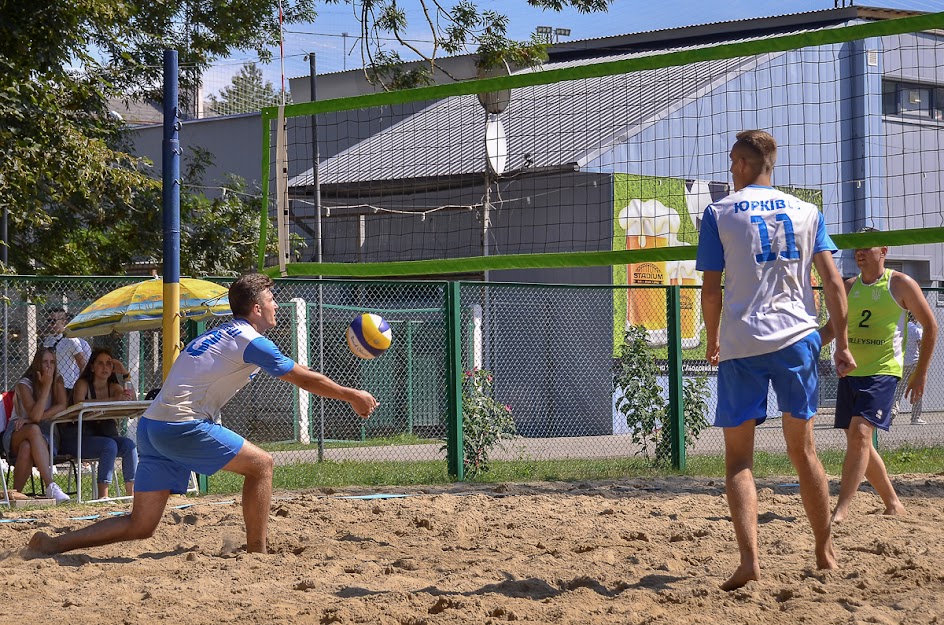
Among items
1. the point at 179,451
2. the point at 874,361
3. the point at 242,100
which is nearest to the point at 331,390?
the point at 179,451

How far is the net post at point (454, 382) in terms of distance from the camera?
32.6 ft

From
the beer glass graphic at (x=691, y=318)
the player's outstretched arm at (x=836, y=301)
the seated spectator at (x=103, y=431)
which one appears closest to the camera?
the player's outstretched arm at (x=836, y=301)

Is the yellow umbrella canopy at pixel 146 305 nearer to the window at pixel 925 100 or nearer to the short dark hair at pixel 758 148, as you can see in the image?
the short dark hair at pixel 758 148

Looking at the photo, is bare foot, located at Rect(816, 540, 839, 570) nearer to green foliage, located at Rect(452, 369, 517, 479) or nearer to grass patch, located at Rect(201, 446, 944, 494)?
grass patch, located at Rect(201, 446, 944, 494)

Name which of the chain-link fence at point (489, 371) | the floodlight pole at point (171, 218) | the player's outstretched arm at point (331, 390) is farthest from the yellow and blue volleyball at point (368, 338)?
the chain-link fence at point (489, 371)

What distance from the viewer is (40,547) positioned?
5.61m

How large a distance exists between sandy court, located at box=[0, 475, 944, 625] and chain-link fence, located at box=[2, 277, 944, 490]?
4040 millimetres

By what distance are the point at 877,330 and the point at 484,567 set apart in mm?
2929

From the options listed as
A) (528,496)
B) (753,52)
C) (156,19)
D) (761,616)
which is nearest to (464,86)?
(753,52)

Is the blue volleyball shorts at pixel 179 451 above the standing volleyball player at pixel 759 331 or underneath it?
underneath

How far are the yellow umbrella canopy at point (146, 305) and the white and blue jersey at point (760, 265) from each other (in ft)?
18.5

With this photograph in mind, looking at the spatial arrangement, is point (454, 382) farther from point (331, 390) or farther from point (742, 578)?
point (742, 578)

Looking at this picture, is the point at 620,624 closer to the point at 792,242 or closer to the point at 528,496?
the point at 792,242

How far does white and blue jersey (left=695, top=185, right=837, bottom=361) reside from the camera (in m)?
4.43
